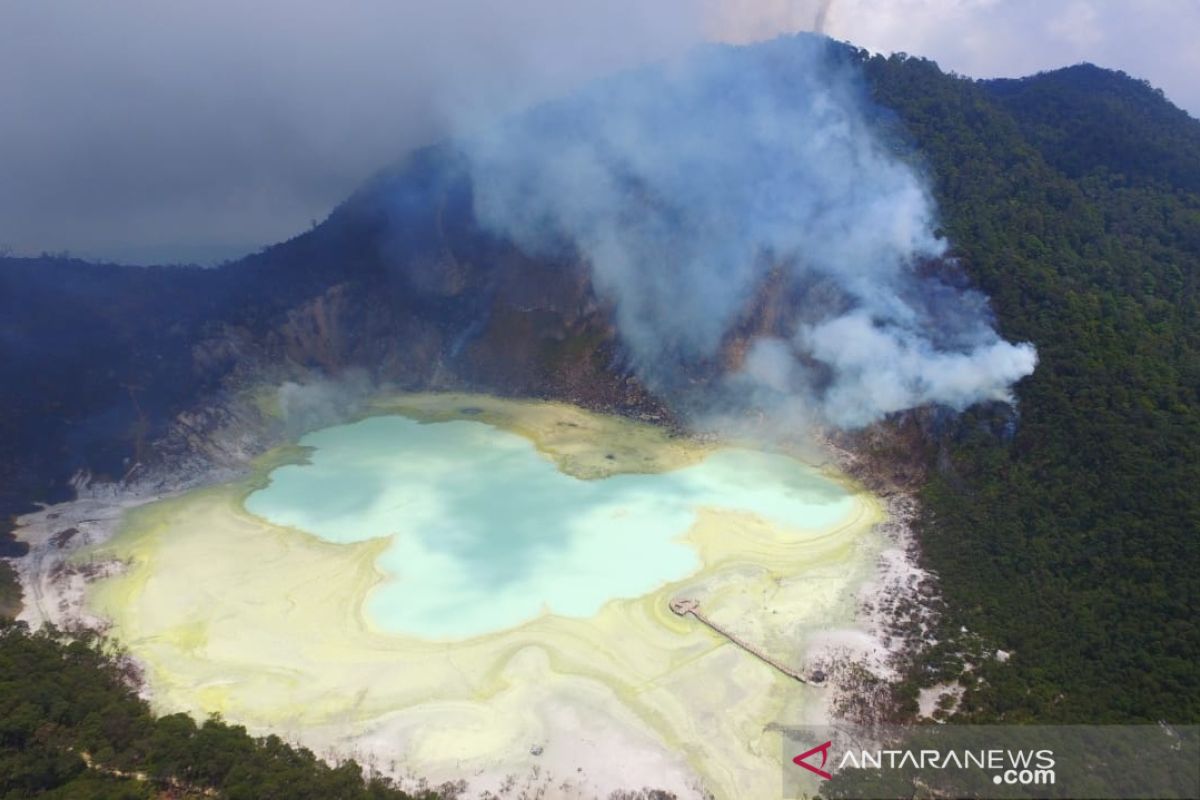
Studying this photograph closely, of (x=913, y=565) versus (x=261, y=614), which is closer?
(x=261, y=614)

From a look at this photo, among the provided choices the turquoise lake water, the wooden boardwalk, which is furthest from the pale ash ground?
the wooden boardwalk

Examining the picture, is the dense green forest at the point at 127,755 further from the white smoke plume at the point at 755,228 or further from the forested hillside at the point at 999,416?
the white smoke plume at the point at 755,228

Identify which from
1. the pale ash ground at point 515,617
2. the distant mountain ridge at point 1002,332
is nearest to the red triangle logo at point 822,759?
the pale ash ground at point 515,617

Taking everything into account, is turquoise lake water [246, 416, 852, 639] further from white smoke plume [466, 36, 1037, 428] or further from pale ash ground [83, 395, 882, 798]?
white smoke plume [466, 36, 1037, 428]

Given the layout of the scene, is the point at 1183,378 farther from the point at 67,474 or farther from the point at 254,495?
the point at 67,474

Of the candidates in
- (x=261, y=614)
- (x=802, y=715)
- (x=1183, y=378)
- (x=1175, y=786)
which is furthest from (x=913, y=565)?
(x=261, y=614)

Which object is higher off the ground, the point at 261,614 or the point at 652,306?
the point at 652,306
